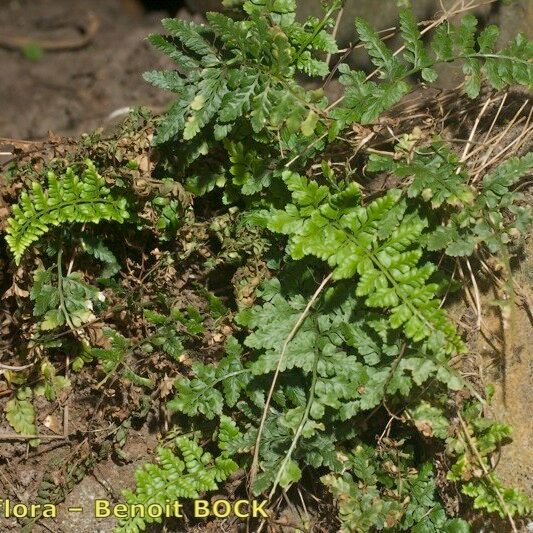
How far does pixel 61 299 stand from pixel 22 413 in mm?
739

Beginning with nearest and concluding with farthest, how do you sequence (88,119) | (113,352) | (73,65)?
(113,352) < (88,119) < (73,65)

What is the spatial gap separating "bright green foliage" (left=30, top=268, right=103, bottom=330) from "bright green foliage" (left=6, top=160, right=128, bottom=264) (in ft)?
0.60

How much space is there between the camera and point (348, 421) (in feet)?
10.7

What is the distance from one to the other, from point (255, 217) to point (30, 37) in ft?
10.3

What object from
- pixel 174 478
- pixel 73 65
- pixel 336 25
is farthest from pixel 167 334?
pixel 73 65

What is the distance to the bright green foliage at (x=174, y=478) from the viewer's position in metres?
3.22

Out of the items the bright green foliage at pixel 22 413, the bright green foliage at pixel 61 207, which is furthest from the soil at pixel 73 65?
the bright green foliage at pixel 22 413

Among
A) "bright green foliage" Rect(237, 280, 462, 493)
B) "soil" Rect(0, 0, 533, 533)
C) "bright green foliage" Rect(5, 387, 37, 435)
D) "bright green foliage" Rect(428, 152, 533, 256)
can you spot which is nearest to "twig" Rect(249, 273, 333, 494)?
"bright green foliage" Rect(237, 280, 462, 493)

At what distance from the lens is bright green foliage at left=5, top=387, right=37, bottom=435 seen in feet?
11.9

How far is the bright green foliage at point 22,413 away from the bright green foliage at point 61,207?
0.82 meters

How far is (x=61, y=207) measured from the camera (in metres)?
3.28

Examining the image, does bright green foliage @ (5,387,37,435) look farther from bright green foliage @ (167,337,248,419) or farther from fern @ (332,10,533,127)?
fern @ (332,10,533,127)

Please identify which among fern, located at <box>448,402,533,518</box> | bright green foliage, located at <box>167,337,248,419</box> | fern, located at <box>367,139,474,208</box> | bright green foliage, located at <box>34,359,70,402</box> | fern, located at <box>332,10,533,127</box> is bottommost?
bright green foliage, located at <box>34,359,70,402</box>

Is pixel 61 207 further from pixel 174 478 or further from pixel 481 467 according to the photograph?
pixel 481 467
